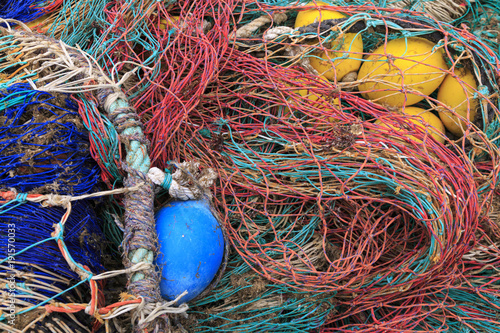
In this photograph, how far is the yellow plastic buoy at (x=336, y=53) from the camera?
2400 millimetres

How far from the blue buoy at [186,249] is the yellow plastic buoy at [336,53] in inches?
48.9

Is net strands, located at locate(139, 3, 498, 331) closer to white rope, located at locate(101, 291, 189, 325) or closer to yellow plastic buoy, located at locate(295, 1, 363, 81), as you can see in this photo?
yellow plastic buoy, located at locate(295, 1, 363, 81)

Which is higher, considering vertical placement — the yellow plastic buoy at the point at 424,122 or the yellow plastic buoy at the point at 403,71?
the yellow plastic buoy at the point at 403,71

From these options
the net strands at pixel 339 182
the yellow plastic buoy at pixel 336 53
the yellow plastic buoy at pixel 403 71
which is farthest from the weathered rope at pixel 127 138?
the yellow plastic buoy at pixel 403 71

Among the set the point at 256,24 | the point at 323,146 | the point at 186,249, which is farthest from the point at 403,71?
the point at 186,249

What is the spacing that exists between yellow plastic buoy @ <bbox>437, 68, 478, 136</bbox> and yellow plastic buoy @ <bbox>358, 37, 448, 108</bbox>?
0.23 feet

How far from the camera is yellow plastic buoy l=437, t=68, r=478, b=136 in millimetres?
2363

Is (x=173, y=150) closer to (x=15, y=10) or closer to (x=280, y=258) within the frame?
(x=280, y=258)

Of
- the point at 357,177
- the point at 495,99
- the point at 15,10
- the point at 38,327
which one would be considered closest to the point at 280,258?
the point at 357,177

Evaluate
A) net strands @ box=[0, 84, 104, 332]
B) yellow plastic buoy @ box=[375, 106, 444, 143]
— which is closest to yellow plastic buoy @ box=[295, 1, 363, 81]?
yellow plastic buoy @ box=[375, 106, 444, 143]

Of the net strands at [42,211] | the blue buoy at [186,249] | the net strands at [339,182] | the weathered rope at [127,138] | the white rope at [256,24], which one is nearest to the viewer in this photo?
the net strands at [42,211]

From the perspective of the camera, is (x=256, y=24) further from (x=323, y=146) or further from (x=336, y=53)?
(x=323, y=146)

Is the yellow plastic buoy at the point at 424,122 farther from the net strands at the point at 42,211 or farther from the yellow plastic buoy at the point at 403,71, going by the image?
the net strands at the point at 42,211

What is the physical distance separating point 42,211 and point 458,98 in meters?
2.52
